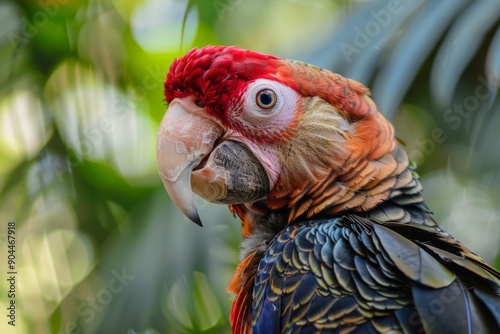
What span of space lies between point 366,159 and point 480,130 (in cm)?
61

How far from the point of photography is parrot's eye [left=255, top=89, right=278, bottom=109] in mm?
1264

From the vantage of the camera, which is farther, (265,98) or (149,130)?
(149,130)

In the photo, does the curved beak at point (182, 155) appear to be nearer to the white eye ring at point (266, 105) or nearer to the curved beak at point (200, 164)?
the curved beak at point (200, 164)

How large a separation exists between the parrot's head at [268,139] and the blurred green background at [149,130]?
1.32 feet

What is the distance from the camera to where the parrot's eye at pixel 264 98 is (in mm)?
1264

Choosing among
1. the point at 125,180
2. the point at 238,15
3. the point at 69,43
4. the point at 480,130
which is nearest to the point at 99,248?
the point at 125,180

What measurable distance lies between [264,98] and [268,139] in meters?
0.10

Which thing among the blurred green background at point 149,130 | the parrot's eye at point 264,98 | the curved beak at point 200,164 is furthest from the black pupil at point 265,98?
the blurred green background at point 149,130

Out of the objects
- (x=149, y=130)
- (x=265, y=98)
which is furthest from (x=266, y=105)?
(x=149, y=130)

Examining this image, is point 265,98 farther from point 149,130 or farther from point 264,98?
point 149,130

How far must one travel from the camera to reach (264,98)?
1.27 metres

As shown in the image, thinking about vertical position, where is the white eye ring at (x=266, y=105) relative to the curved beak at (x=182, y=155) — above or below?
above

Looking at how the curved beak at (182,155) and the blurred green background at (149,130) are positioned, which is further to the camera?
the blurred green background at (149,130)

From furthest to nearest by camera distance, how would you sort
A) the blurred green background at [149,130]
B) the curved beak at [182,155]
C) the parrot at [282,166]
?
the blurred green background at [149,130] → the curved beak at [182,155] → the parrot at [282,166]
